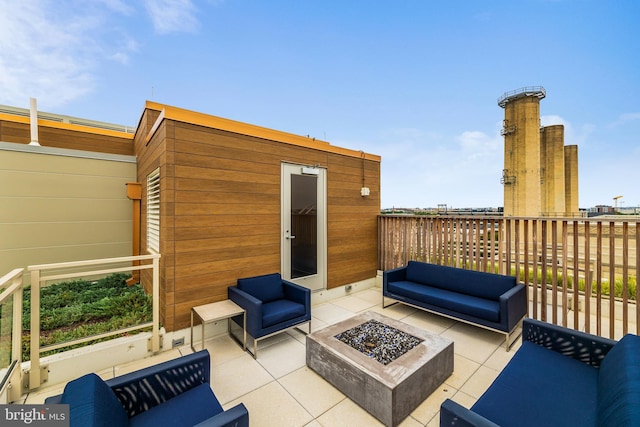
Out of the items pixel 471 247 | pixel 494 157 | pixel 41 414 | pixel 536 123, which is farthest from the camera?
pixel 494 157

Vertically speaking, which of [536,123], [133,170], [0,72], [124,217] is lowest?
[124,217]

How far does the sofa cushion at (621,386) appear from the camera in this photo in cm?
98

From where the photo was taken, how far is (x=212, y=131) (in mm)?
3037

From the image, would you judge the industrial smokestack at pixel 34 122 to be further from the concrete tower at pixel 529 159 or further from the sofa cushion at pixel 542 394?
the concrete tower at pixel 529 159

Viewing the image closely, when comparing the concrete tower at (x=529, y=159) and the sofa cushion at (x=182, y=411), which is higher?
the concrete tower at (x=529, y=159)

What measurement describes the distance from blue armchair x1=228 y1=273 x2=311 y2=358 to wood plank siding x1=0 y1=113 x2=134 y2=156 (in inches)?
184

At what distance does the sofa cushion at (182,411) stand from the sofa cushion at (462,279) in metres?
3.44

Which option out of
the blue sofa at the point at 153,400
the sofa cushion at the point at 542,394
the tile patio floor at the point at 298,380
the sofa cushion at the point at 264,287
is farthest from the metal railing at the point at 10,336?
the sofa cushion at the point at 542,394

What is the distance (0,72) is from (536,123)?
2601 cm

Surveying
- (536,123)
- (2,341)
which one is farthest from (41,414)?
(536,123)

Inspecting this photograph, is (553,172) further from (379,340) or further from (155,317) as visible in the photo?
(155,317)

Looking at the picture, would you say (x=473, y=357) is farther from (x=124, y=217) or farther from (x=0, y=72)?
(x=0, y=72)

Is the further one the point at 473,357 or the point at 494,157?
the point at 494,157

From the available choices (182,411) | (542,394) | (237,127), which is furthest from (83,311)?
(542,394)
